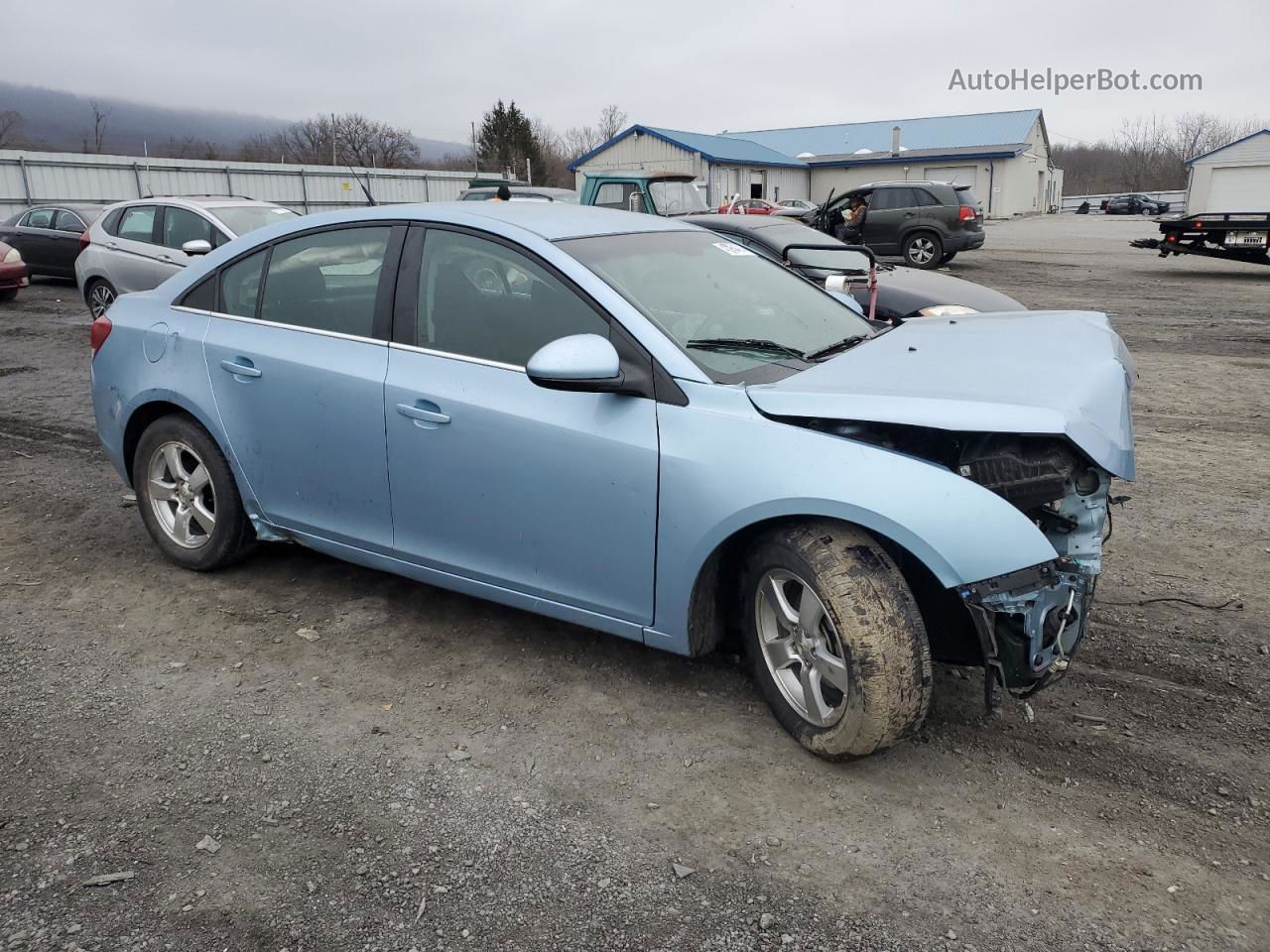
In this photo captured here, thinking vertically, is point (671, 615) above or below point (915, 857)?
above

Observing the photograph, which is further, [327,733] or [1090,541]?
[327,733]

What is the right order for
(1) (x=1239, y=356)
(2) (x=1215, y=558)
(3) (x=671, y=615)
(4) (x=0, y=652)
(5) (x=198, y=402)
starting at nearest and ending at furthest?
1. (3) (x=671, y=615)
2. (4) (x=0, y=652)
3. (5) (x=198, y=402)
4. (2) (x=1215, y=558)
5. (1) (x=1239, y=356)

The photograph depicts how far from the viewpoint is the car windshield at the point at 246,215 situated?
11133 millimetres

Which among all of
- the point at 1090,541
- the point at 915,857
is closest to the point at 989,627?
the point at 1090,541

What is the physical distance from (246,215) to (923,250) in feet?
44.6

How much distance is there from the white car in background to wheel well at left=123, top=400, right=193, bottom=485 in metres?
6.83

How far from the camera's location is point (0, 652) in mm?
3887

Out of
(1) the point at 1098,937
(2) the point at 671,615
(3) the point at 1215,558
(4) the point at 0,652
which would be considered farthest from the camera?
(3) the point at 1215,558

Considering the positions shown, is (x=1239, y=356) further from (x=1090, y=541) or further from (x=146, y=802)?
(x=146, y=802)

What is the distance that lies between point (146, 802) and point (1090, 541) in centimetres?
290

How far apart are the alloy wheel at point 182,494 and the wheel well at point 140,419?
6.1 inches

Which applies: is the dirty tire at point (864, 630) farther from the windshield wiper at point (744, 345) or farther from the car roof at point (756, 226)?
the car roof at point (756, 226)

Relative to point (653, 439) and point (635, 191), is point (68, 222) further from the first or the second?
point (653, 439)

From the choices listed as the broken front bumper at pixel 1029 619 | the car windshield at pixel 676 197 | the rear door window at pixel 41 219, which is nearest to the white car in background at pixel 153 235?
the car windshield at pixel 676 197
